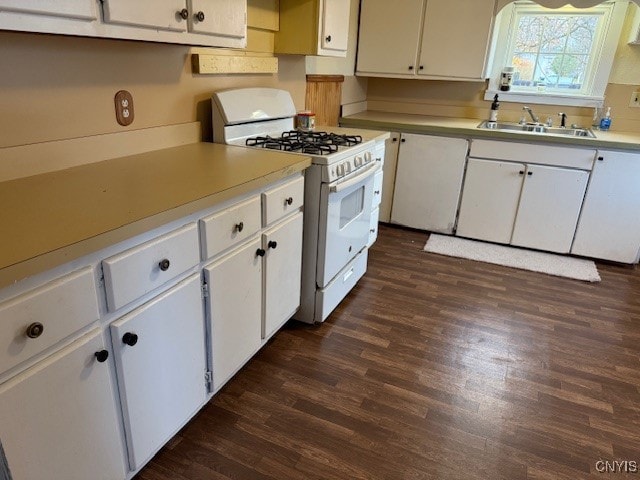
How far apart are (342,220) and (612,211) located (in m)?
2.12

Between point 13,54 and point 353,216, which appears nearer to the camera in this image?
point 13,54

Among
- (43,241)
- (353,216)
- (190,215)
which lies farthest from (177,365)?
(353,216)

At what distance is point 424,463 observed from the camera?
155 cm

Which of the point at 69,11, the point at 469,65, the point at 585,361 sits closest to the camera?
the point at 69,11

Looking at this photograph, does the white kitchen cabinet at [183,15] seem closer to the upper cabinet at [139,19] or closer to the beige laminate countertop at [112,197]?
the upper cabinet at [139,19]

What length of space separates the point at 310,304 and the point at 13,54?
5.16ft

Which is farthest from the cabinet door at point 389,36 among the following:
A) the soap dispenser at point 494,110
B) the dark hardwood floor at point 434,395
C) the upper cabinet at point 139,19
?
the upper cabinet at point 139,19

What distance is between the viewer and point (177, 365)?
142 cm

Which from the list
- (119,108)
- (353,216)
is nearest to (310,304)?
(353,216)

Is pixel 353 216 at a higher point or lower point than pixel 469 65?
lower

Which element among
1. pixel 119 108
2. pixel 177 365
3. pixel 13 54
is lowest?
pixel 177 365

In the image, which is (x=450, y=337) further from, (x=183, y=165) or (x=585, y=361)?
(x=183, y=165)

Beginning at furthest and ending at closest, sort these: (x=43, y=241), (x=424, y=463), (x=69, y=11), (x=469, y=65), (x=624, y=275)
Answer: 1. (x=469, y=65)
2. (x=624, y=275)
3. (x=424, y=463)
4. (x=69, y=11)
5. (x=43, y=241)

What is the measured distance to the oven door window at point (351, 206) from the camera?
2.31 m
